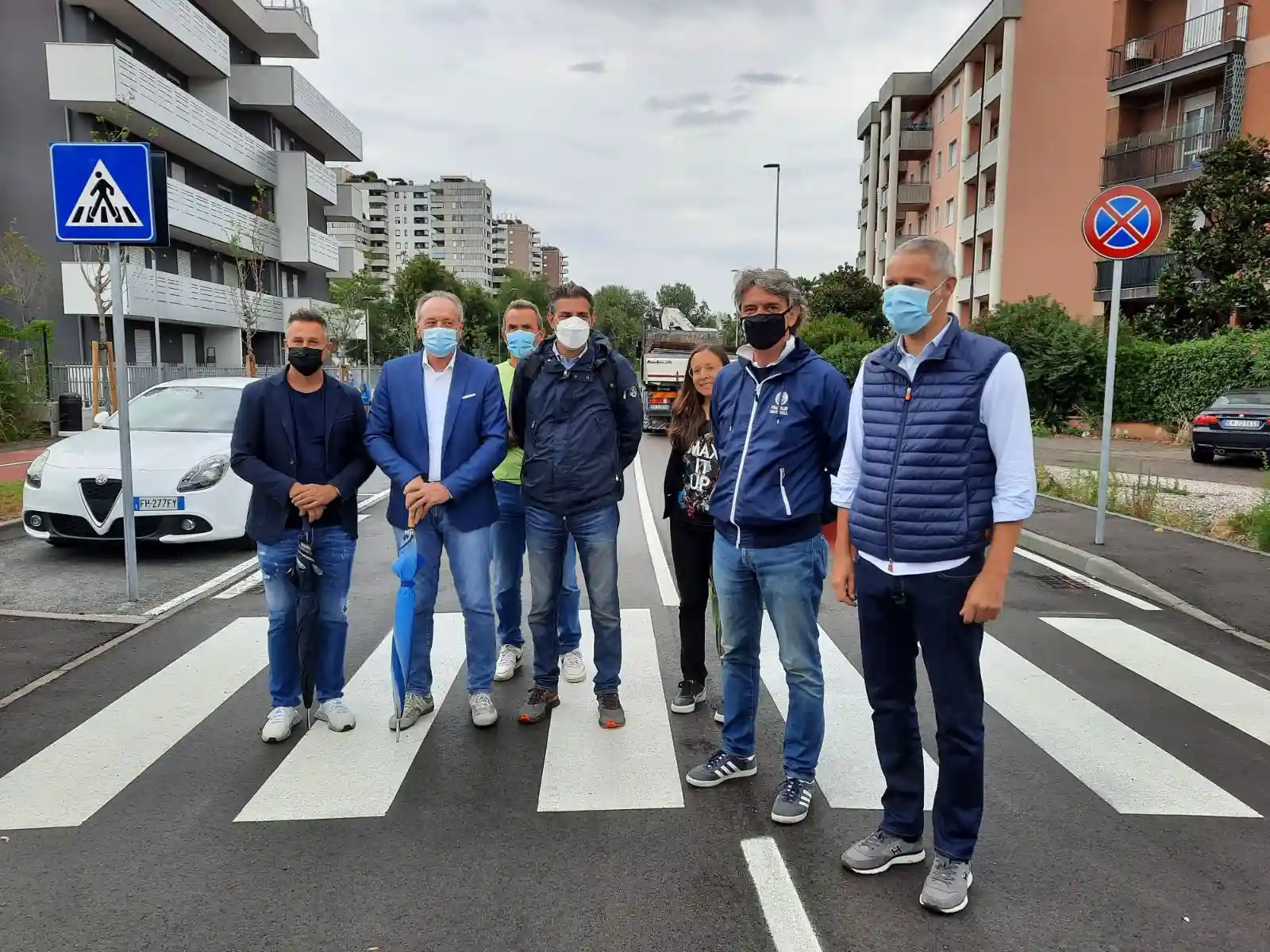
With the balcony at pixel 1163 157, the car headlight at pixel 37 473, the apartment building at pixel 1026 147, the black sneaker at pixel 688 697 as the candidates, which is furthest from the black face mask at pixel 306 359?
the balcony at pixel 1163 157

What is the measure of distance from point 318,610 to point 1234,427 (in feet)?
56.5

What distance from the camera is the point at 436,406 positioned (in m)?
4.69

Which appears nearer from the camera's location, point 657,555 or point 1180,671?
point 1180,671

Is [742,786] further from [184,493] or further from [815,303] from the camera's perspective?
[815,303]

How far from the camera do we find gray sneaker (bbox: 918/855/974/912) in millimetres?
3033

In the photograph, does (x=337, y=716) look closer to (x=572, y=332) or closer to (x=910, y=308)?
(x=572, y=332)

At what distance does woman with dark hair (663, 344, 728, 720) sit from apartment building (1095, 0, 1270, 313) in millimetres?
26089

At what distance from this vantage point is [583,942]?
9.37 feet

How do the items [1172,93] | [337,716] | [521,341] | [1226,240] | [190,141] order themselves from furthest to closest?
[190,141]
[1172,93]
[1226,240]
[521,341]
[337,716]

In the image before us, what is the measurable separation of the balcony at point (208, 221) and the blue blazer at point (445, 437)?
2619cm

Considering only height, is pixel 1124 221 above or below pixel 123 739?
→ above

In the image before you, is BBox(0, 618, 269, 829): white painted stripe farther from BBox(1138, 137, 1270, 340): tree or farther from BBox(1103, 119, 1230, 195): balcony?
BBox(1103, 119, 1230, 195): balcony

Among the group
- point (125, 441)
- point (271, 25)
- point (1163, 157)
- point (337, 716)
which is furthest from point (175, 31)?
point (337, 716)

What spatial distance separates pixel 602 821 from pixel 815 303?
4578 centimetres
